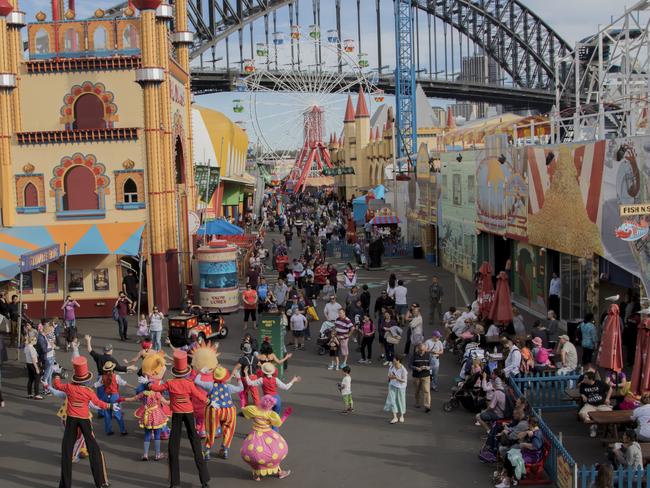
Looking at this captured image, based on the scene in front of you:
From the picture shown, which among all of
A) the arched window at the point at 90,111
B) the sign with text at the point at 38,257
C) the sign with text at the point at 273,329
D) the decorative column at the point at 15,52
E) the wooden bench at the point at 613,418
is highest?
the decorative column at the point at 15,52

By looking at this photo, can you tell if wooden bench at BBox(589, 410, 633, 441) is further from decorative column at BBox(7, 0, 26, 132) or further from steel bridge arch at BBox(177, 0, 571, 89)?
steel bridge arch at BBox(177, 0, 571, 89)

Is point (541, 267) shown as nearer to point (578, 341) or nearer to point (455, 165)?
point (578, 341)

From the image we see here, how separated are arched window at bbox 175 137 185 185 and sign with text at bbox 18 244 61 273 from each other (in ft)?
23.8

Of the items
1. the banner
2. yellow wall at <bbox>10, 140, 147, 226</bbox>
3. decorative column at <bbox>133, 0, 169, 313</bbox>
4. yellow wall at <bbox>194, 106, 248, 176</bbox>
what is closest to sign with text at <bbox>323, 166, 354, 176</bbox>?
yellow wall at <bbox>194, 106, 248, 176</bbox>

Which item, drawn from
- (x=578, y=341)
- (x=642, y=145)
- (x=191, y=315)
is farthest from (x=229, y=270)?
(x=642, y=145)

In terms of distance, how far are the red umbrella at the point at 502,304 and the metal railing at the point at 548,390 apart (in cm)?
471

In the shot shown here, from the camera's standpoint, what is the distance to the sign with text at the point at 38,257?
63.9 ft

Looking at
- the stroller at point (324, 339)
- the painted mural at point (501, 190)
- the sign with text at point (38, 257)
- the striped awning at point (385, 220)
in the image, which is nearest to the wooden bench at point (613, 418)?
the stroller at point (324, 339)

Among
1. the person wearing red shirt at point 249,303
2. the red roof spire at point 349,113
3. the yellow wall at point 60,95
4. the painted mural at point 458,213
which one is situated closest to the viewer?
the person wearing red shirt at point 249,303

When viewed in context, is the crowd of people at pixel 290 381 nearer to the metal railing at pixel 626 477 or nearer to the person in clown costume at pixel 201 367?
the person in clown costume at pixel 201 367

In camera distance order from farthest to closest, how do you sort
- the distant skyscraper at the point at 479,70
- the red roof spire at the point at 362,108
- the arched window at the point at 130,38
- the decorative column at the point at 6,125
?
1. the distant skyscraper at the point at 479,70
2. the red roof spire at the point at 362,108
3. the arched window at the point at 130,38
4. the decorative column at the point at 6,125

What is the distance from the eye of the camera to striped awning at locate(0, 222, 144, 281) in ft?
75.8

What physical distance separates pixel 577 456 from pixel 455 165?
1993cm

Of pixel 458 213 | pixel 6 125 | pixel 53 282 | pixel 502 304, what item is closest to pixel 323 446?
pixel 502 304
